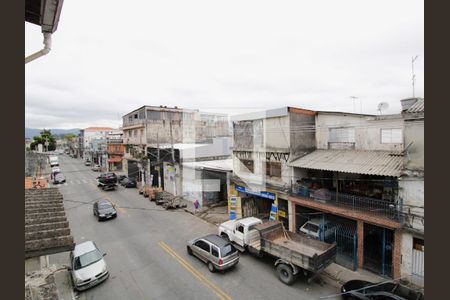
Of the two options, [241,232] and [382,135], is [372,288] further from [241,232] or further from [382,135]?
[382,135]

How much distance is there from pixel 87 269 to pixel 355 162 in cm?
1533

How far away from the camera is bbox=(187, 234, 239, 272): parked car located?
11607mm

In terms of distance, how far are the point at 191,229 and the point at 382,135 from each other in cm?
1470

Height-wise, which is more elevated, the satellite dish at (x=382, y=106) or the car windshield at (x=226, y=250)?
the satellite dish at (x=382, y=106)

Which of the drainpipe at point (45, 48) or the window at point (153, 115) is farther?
the window at point (153, 115)

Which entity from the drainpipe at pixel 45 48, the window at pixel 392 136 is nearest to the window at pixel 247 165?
the window at pixel 392 136

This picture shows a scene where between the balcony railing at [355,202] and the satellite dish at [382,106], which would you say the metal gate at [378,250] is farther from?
the satellite dish at [382,106]

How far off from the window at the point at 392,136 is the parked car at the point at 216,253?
10980 mm

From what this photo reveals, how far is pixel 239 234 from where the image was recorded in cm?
1416

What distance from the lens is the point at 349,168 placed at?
12359 millimetres

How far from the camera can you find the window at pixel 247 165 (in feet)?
61.3

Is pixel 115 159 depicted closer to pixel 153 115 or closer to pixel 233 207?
pixel 153 115

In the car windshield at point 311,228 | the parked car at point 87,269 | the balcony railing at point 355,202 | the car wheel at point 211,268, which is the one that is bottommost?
the car wheel at point 211,268

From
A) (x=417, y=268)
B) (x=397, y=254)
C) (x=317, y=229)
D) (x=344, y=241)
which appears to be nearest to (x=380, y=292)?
(x=397, y=254)
